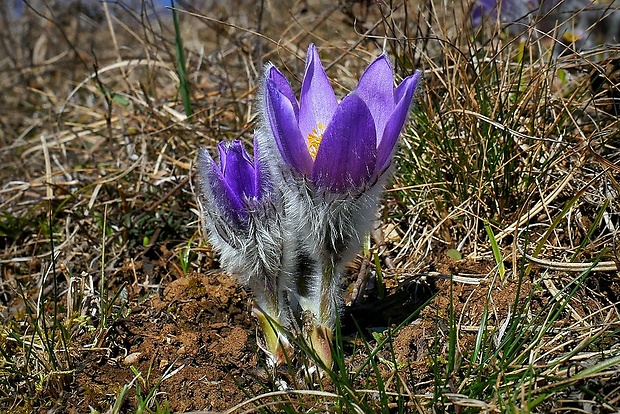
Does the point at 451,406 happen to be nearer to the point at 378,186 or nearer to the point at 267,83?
the point at 378,186

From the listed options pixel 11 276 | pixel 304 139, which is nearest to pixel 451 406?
pixel 304 139

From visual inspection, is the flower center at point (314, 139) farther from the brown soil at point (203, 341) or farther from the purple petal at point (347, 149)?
the brown soil at point (203, 341)

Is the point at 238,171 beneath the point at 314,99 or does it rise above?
beneath

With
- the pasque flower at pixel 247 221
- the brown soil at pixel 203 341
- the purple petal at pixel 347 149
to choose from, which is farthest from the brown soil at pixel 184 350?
the purple petal at pixel 347 149

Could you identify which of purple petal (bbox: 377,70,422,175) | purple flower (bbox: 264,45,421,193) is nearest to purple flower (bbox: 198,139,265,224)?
purple flower (bbox: 264,45,421,193)

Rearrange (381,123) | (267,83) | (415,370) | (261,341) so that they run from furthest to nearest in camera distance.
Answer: (261,341) → (415,370) → (381,123) → (267,83)

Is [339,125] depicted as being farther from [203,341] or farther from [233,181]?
[203,341]

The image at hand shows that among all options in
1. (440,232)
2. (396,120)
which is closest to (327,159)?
(396,120)
